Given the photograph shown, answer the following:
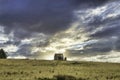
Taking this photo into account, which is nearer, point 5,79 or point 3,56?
point 5,79

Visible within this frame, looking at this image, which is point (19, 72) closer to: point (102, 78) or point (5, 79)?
point (5, 79)

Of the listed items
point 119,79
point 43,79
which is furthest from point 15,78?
point 119,79

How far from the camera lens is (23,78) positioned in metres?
42.9

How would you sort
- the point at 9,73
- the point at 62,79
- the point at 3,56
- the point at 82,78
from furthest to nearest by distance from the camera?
1. the point at 3,56
2. the point at 9,73
3. the point at 82,78
4. the point at 62,79

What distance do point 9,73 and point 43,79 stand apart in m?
8.53

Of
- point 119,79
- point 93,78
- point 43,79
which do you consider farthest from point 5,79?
point 119,79

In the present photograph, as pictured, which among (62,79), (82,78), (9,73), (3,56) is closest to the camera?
(62,79)

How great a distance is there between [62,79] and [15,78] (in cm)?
608

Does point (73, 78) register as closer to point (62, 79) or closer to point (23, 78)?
point (62, 79)

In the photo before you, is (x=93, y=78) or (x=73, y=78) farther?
(x=93, y=78)

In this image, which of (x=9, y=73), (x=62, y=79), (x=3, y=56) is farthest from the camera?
(x=3, y=56)

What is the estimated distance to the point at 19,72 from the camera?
49.8 m

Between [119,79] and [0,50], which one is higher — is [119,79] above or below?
below

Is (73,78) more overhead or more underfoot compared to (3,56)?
more underfoot
